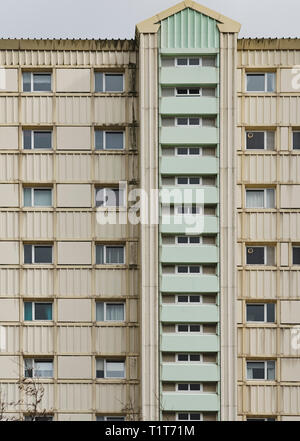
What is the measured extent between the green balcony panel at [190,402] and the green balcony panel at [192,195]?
9.97 metres

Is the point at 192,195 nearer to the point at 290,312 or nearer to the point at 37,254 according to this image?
the point at 290,312

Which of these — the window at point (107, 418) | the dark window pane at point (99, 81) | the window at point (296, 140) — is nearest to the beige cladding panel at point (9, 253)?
the window at point (107, 418)

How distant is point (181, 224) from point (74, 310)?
737 centimetres

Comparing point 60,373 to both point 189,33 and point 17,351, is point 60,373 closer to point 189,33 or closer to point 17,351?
point 17,351

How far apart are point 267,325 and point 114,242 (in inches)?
367

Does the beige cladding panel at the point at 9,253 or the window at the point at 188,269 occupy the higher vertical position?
the beige cladding panel at the point at 9,253

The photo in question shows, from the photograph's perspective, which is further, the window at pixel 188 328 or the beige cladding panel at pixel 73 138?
the beige cladding panel at pixel 73 138

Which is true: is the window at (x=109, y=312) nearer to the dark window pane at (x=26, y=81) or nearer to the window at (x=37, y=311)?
the window at (x=37, y=311)

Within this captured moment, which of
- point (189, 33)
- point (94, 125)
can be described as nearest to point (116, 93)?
point (94, 125)

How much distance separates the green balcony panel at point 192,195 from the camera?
31047 millimetres

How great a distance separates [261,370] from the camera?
3173 cm

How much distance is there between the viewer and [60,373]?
103ft

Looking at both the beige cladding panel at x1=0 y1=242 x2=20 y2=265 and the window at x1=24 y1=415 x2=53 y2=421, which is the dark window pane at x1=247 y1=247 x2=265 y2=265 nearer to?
the beige cladding panel at x1=0 y1=242 x2=20 y2=265

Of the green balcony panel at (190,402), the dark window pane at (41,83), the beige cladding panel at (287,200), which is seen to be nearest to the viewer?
the green balcony panel at (190,402)
